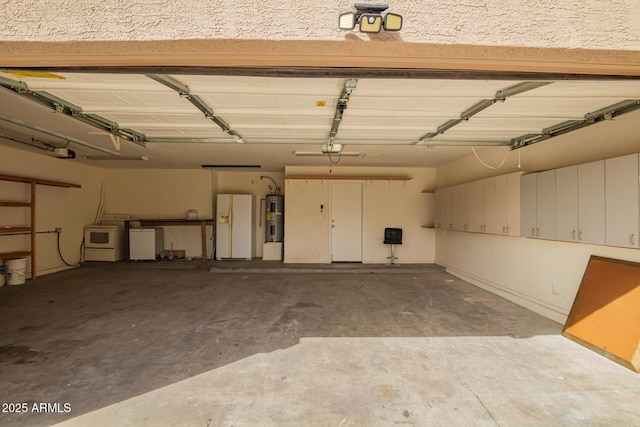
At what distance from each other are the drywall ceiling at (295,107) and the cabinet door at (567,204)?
589mm

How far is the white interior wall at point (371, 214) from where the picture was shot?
6852 mm

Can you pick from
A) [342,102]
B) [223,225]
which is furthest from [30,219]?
[342,102]

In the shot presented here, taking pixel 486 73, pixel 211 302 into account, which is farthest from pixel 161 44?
pixel 211 302

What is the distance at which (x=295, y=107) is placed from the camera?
2.71m

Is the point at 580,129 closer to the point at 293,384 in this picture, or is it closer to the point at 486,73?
the point at 486,73

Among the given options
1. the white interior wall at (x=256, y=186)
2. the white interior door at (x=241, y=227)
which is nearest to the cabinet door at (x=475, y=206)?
the white interior wall at (x=256, y=186)

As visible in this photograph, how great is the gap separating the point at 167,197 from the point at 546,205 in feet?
26.4

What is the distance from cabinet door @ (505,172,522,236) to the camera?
3.98m

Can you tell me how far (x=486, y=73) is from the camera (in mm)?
1431

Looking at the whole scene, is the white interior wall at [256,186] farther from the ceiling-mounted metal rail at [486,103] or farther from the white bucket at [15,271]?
the ceiling-mounted metal rail at [486,103]

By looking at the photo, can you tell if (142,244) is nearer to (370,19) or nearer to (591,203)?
(370,19)

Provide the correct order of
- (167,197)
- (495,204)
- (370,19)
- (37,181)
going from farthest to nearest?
1. (167,197)
2. (37,181)
3. (495,204)
4. (370,19)

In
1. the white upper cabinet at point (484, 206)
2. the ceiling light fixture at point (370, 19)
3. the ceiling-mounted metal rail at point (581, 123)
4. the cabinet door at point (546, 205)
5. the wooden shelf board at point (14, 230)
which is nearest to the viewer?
the ceiling light fixture at point (370, 19)

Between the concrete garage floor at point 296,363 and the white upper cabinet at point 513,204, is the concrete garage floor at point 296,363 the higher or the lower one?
the lower one
